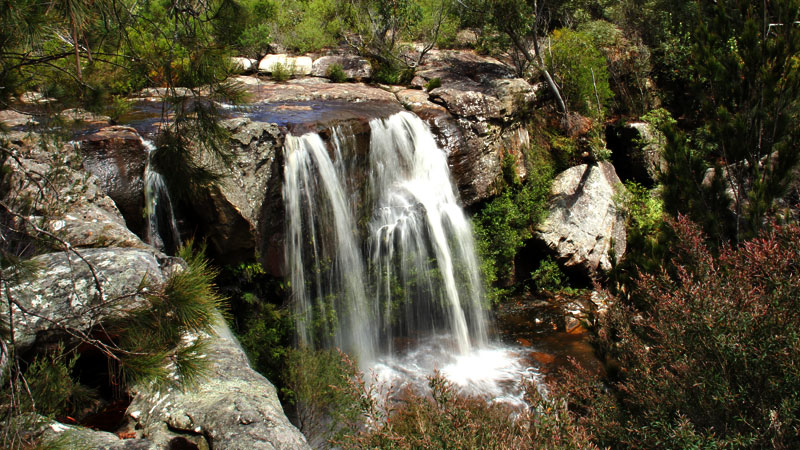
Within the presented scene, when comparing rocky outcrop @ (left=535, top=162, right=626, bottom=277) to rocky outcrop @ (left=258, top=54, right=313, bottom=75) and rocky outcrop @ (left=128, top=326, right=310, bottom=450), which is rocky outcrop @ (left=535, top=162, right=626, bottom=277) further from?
rocky outcrop @ (left=128, top=326, right=310, bottom=450)

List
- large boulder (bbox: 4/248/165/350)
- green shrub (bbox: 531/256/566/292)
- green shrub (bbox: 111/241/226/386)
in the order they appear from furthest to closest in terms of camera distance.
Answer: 1. green shrub (bbox: 531/256/566/292)
2. large boulder (bbox: 4/248/165/350)
3. green shrub (bbox: 111/241/226/386)

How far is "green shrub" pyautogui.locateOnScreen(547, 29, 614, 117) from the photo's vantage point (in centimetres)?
1272

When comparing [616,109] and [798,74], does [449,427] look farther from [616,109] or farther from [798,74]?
[616,109]

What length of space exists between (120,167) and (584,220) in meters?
8.78

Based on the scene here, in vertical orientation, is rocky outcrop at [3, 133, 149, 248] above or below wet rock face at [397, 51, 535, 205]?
below

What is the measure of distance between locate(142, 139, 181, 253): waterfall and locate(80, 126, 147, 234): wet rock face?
73mm

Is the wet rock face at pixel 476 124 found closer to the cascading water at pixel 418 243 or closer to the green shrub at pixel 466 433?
the cascading water at pixel 418 243

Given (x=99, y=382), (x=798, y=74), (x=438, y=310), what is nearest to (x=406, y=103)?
(x=438, y=310)

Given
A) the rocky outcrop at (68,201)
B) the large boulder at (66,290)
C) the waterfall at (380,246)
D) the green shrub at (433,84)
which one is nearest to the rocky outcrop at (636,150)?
the green shrub at (433,84)

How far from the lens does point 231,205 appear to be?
6.46 m

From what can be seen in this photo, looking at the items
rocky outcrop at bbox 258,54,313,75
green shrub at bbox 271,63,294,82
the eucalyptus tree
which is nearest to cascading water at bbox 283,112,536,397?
the eucalyptus tree

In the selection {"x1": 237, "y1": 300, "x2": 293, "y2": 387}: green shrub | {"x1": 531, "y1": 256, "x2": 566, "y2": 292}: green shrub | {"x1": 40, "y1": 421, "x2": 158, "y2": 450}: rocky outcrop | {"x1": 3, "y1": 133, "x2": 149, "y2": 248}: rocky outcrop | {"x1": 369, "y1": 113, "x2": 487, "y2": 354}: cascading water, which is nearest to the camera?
{"x1": 40, "y1": 421, "x2": 158, "y2": 450}: rocky outcrop

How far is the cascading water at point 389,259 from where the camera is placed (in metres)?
7.69

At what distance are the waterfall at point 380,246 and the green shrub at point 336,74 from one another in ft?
12.1
